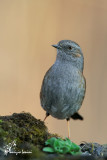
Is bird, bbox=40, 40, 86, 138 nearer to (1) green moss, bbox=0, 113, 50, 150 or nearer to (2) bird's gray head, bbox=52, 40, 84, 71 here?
(2) bird's gray head, bbox=52, 40, 84, 71

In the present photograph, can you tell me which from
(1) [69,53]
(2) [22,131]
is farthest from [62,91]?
(2) [22,131]

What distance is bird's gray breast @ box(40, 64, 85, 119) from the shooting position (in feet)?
13.3

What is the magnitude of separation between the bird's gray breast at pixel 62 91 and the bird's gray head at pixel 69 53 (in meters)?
0.24

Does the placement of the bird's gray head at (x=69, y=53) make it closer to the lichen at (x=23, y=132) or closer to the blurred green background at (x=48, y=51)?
the lichen at (x=23, y=132)

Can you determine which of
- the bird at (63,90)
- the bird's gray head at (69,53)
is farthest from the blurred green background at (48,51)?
the bird at (63,90)

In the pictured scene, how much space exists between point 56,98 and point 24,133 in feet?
5.09

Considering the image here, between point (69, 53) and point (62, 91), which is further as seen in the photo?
point (69, 53)

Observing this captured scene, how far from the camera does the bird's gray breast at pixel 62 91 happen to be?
405cm

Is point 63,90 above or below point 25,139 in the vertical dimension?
above

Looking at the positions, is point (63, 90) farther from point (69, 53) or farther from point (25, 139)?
point (25, 139)

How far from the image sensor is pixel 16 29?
24.5ft

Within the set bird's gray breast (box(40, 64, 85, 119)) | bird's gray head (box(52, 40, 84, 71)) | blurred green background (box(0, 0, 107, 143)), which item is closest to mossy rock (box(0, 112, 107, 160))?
bird's gray breast (box(40, 64, 85, 119))

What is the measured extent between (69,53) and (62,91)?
718 mm

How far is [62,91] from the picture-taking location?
→ 4.04m
